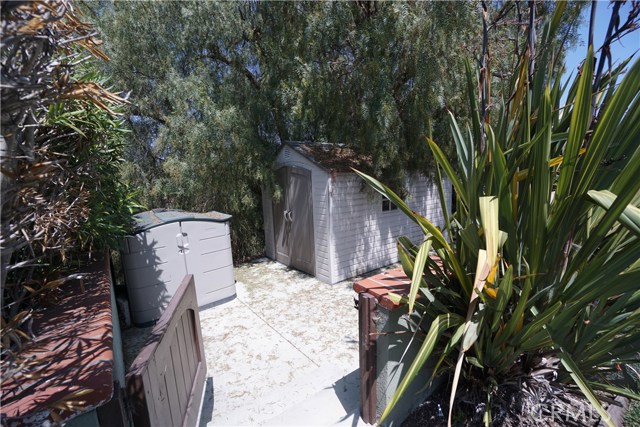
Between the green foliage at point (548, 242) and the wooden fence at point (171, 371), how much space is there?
1.03m

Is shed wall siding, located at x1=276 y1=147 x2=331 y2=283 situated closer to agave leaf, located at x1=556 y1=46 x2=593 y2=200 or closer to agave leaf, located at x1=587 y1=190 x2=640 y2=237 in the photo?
agave leaf, located at x1=556 y1=46 x2=593 y2=200

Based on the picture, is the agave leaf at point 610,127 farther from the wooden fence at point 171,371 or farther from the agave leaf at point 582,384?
the wooden fence at point 171,371

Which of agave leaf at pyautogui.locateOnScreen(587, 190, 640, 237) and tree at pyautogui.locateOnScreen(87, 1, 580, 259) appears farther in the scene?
tree at pyautogui.locateOnScreen(87, 1, 580, 259)

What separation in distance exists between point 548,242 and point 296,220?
479cm

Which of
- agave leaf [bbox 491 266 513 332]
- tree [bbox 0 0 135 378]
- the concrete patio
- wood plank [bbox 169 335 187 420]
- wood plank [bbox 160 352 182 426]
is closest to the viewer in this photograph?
tree [bbox 0 0 135 378]

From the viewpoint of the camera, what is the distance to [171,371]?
5.57ft

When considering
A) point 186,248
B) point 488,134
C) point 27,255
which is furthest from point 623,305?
point 186,248

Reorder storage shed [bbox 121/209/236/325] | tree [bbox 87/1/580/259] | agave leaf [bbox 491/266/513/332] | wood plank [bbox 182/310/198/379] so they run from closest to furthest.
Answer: agave leaf [bbox 491/266/513/332] → wood plank [bbox 182/310/198/379] → storage shed [bbox 121/209/236/325] → tree [bbox 87/1/580/259]

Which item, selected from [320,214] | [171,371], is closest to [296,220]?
[320,214]

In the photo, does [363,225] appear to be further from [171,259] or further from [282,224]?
[171,259]

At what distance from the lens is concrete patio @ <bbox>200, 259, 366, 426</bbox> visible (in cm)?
238

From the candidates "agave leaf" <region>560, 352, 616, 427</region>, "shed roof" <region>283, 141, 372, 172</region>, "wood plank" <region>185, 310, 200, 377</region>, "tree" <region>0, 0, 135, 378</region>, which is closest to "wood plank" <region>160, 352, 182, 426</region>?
"wood plank" <region>185, 310, 200, 377</region>

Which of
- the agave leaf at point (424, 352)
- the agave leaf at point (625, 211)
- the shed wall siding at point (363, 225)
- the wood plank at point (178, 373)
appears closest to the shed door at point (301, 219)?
the shed wall siding at point (363, 225)

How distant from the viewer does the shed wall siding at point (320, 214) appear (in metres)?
5.21
